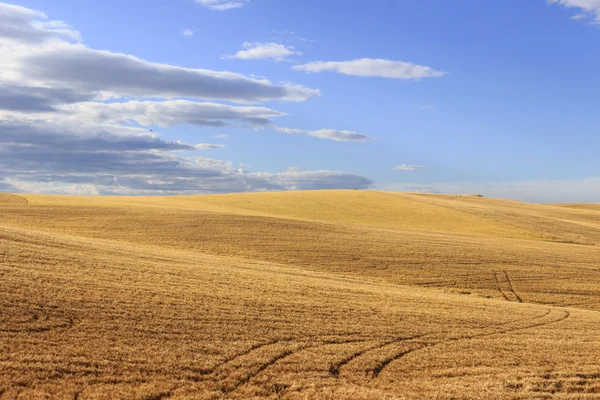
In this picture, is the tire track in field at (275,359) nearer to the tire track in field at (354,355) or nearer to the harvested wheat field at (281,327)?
the harvested wheat field at (281,327)

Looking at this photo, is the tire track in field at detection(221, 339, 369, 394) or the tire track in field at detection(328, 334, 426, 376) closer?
the tire track in field at detection(221, 339, 369, 394)

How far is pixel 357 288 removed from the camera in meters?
20.5

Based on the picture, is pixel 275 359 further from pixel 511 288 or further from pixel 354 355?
pixel 511 288

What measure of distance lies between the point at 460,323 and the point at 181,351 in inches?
324

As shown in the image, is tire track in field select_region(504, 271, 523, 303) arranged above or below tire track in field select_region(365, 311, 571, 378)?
below

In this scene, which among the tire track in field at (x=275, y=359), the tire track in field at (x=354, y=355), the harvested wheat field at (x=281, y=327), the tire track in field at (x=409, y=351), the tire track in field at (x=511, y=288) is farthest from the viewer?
the tire track in field at (x=511, y=288)

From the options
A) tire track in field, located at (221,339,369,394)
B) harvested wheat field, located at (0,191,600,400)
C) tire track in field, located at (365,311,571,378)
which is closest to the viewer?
tire track in field, located at (221,339,369,394)

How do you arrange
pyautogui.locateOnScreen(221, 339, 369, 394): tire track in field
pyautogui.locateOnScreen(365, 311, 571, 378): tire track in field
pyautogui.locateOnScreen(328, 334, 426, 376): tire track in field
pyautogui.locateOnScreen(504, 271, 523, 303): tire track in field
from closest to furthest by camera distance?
pyautogui.locateOnScreen(221, 339, 369, 394): tire track in field < pyautogui.locateOnScreen(328, 334, 426, 376): tire track in field < pyautogui.locateOnScreen(365, 311, 571, 378): tire track in field < pyautogui.locateOnScreen(504, 271, 523, 303): tire track in field

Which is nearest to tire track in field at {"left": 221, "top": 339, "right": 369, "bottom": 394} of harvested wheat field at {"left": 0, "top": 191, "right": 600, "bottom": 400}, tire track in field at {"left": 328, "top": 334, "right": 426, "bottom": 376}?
harvested wheat field at {"left": 0, "top": 191, "right": 600, "bottom": 400}

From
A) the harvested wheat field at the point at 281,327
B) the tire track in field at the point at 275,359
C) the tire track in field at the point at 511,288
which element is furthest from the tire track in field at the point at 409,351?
the tire track in field at the point at 511,288

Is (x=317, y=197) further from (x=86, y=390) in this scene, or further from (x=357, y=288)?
(x=86, y=390)

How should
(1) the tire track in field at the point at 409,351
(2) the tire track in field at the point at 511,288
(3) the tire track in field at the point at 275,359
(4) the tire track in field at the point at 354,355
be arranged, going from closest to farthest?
1. (3) the tire track in field at the point at 275,359
2. (4) the tire track in field at the point at 354,355
3. (1) the tire track in field at the point at 409,351
4. (2) the tire track in field at the point at 511,288

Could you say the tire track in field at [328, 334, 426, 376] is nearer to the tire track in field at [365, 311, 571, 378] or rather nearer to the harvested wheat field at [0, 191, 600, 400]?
the harvested wheat field at [0, 191, 600, 400]

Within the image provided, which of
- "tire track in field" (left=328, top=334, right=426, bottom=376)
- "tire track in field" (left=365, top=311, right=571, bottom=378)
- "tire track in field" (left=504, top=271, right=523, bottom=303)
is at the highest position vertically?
"tire track in field" (left=328, top=334, right=426, bottom=376)
